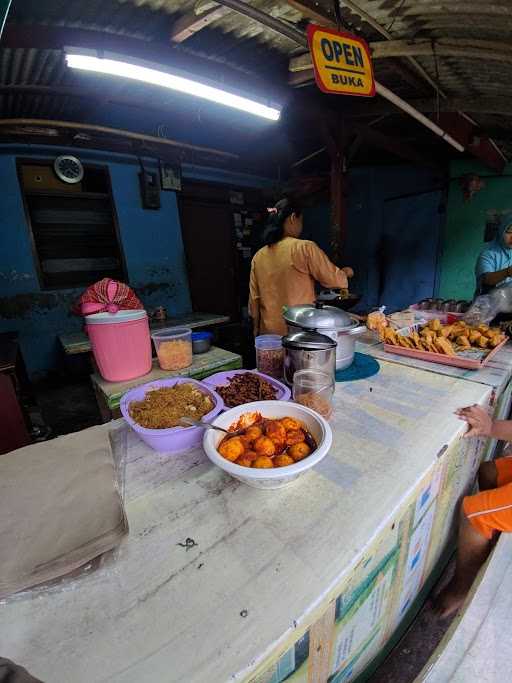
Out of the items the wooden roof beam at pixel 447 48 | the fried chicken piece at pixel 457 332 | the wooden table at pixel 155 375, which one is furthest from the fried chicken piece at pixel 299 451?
the wooden roof beam at pixel 447 48

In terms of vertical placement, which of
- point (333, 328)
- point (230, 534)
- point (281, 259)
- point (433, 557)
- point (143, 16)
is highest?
point (143, 16)

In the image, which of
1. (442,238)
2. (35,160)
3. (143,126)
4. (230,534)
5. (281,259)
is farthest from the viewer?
(442,238)

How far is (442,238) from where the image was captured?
658cm

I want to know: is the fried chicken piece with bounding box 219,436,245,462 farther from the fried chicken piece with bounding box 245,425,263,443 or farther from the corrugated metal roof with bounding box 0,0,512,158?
the corrugated metal roof with bounding box 0,0,512,158

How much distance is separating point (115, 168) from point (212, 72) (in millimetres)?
3028

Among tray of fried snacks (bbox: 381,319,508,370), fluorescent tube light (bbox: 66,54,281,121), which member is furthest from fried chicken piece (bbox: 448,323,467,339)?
fluorescent tube light (bbox: 66,54,281,121)

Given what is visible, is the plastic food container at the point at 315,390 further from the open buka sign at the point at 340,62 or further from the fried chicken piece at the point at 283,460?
the open buka sign at the point at 340,62

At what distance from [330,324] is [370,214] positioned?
6663mm

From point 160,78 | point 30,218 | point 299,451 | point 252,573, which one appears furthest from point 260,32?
point 30,218

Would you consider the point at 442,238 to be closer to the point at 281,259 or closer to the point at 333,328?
the point at 281,259

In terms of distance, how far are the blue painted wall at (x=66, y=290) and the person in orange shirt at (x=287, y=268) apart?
3373 mm

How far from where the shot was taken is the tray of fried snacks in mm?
1750

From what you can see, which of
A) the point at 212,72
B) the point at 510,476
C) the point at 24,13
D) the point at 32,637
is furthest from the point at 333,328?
the point at 24,13

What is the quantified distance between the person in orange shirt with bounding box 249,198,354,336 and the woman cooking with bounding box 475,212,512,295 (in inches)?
60.9
